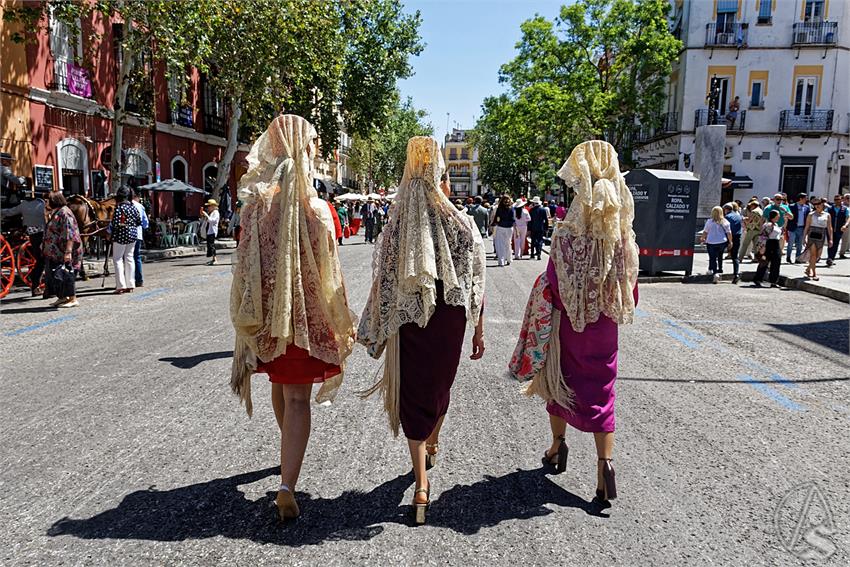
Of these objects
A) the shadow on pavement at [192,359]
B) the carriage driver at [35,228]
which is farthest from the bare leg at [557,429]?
the carriage driver at [35,228]

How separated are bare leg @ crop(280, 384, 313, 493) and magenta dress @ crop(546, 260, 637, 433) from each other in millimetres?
1469

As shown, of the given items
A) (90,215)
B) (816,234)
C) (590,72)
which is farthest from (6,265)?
(590,72)

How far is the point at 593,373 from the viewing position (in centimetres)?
339

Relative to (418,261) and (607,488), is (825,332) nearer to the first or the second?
(607,488)

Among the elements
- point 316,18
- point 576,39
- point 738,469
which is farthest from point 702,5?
point 738,469

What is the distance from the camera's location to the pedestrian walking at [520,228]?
17295mm

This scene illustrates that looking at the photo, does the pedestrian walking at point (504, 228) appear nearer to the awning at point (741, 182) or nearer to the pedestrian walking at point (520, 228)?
the pedestrian walking at point (520, 228)

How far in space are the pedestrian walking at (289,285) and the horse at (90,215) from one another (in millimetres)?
9707

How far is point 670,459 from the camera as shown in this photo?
3.92m

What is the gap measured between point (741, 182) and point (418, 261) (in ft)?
111

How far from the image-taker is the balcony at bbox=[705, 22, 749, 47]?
106 feet

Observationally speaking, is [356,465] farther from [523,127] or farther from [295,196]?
[523,127]

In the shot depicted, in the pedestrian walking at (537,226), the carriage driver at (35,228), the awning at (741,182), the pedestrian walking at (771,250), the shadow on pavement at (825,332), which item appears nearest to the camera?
the shadow on pavement at (825,332)

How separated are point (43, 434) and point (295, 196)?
2660mm
